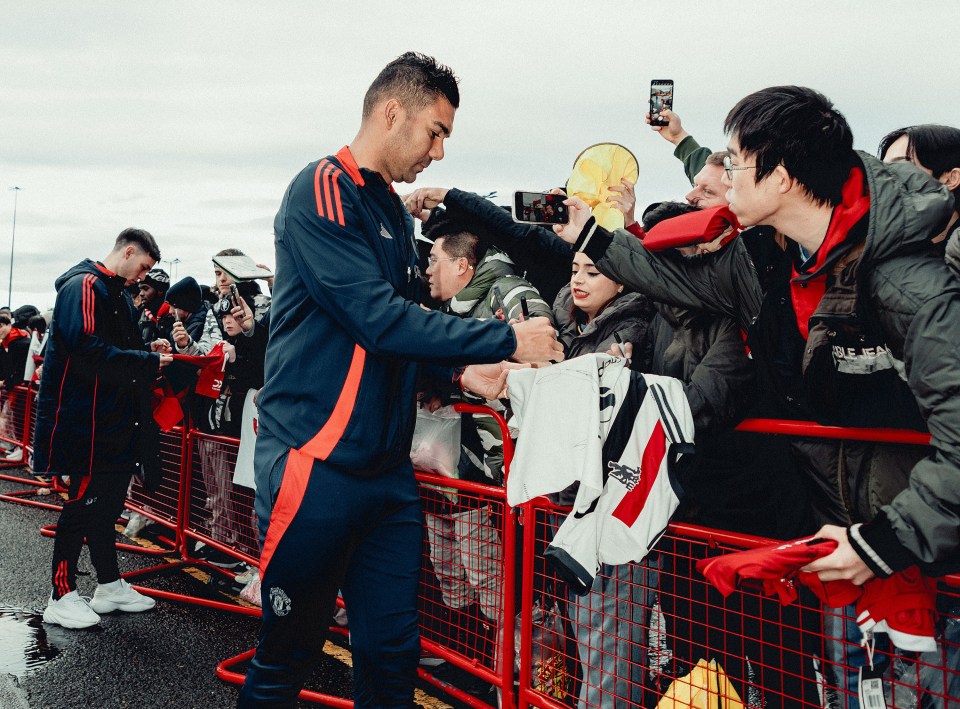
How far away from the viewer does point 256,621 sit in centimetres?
449

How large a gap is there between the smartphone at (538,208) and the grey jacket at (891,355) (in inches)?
42.6

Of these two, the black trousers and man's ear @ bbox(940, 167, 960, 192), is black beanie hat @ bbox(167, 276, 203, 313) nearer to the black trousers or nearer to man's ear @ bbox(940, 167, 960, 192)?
the black trousers

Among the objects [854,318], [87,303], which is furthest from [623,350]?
[87,303]

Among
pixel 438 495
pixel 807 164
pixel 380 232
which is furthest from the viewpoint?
pixel 438 495

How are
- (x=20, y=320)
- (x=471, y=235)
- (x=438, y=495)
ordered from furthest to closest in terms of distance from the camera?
(x=20, y=320)
(x=471, y=235)
(x=438, y=495)

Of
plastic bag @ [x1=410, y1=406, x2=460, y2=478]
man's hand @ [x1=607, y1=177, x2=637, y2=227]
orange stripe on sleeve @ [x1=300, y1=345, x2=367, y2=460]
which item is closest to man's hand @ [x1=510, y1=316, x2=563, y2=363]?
orange stripe on sleeve @ [x1=300, y1=345, x2=367, y2=460]

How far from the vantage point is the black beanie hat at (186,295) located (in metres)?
6.59

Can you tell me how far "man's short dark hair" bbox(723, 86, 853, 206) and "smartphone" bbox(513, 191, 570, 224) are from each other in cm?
130

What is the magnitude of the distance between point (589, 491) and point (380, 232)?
1.09 m

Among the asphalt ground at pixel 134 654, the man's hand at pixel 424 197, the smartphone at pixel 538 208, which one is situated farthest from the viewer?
the man's hand at pixel 424 197

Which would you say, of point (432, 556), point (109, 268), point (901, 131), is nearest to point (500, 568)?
point (432, 556)

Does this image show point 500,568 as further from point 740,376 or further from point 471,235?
point 471,235

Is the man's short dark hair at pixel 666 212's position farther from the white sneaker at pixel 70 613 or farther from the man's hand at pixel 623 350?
the white sneaker at pixel 70 613

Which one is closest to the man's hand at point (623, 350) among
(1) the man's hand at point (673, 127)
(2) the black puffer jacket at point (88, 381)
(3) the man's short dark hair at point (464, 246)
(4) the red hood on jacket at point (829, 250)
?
(4) the red hood on jacket at point (829, 250)
